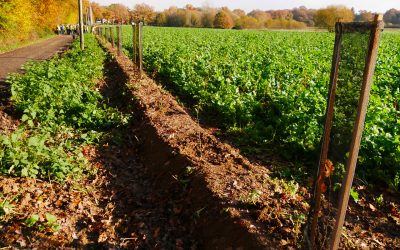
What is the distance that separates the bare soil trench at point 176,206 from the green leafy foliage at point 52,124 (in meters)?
0.26

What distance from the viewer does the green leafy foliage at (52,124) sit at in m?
5.21

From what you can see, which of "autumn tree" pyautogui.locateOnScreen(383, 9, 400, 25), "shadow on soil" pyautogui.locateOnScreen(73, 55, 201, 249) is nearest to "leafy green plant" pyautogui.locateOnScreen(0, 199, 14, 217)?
"shadow on soil" pyautogui.locateOnScreen(73, 55, 201, 249)

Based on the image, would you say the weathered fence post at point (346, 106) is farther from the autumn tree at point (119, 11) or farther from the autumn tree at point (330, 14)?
the autumn tree at point (119, 11)

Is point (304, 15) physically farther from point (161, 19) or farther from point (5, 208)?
point (5, 208)

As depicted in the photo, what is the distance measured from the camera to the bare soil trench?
403cm

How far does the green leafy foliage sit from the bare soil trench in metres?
0.26

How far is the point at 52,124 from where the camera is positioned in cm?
753

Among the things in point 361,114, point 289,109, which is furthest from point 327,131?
point 289,109

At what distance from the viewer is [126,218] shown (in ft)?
16.1

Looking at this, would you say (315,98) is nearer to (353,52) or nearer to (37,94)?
(353,52)

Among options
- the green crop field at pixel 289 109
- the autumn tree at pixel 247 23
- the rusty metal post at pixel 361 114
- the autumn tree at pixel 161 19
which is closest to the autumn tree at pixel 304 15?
the autumn tree at pixel 247 23

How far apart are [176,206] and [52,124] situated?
374 centimetres

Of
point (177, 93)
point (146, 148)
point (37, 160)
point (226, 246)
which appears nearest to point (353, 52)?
point (226, 246)

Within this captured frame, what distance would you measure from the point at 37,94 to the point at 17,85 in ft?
1.96
